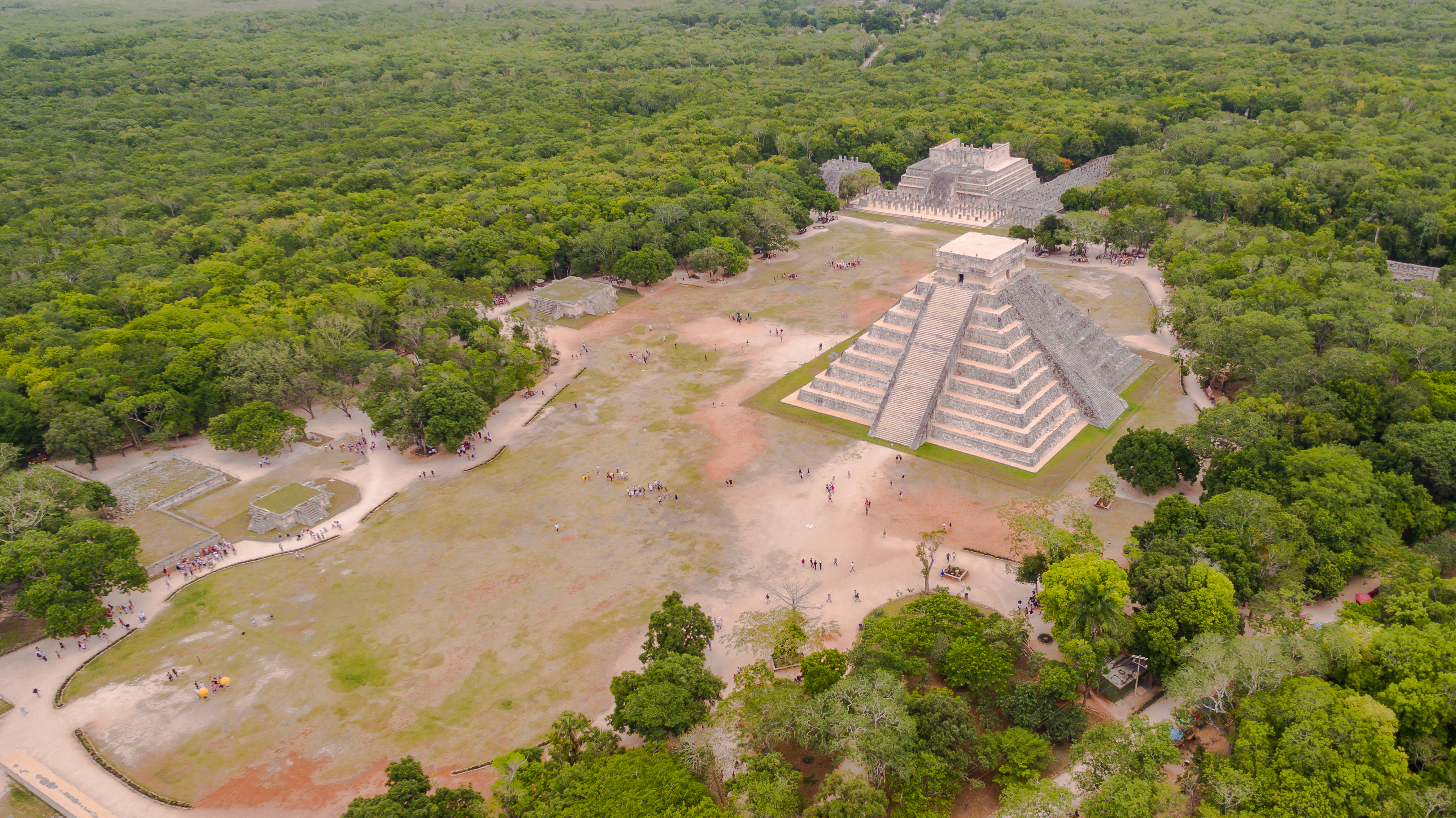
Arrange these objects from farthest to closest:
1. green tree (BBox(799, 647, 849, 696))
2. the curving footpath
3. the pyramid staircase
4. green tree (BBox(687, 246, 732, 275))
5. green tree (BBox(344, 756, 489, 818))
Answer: green tree (BBox(687, 246, 732, 275)) < the pyramid staircase < green tree (BBox(799, 647, 849, 696)) < the curving footpath < green tree (BBox(344, 756, 489, 818))

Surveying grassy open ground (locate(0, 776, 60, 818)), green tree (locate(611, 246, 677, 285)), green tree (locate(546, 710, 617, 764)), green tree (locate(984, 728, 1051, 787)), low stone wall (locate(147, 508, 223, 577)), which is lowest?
grassy open ground (locate(0, 776, 60, 818))

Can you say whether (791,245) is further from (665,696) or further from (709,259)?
(665,696)

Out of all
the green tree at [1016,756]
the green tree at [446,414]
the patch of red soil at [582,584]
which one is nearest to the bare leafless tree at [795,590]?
the patch of red soil at [582,584]

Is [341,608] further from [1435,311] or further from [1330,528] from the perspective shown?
[1435,311]

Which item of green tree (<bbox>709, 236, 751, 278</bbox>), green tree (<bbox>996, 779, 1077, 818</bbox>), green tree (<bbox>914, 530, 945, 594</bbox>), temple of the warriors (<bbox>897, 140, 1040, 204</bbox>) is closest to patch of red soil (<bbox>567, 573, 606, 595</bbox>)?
green tree (<bbox>914, 530, 945, 594</bbox>)

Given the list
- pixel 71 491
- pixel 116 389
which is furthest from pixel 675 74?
pixel 71 491

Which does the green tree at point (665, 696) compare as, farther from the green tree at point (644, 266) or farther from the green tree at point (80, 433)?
the green tree at point (644, 266)

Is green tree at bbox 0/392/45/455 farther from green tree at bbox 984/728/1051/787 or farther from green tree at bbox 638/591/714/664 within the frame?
green tree at bbox 984/728/1051/787
